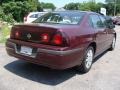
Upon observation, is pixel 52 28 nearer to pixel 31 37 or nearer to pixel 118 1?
pixel 31 37

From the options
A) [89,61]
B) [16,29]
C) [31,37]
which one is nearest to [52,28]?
[31,37]

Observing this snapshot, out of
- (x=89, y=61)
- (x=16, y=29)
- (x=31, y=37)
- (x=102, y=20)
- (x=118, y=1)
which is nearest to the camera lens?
(x=31, y=37)

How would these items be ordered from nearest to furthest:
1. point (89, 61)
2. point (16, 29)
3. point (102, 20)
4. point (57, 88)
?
point (57, 88) < point (16, 29) < point (89, 61) < point (102, 20)

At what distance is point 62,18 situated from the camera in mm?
5664

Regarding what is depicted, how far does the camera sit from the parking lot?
15.5ft

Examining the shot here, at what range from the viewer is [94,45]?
609 cm

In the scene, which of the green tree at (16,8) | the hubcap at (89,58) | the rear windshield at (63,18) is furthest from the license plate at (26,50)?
the green tree at (16,8)

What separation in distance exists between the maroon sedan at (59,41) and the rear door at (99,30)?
1.1 inches

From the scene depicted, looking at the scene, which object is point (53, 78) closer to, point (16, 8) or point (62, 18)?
point (62, 18)

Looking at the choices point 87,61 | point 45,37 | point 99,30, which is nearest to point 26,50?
point 45,37

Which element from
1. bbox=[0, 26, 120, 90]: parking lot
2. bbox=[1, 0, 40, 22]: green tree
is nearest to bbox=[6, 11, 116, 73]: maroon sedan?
bbox=[0, 26, 120, 90]: parking lot

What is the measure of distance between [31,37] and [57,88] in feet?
4.06

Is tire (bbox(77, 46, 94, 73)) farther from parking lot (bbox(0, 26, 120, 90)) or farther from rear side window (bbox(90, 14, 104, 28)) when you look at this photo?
rear side window (bbox(90, 14, 104, 28))

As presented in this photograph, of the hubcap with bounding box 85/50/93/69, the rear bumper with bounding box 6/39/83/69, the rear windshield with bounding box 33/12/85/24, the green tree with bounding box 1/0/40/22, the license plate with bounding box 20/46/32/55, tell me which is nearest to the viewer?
the rear bumper with bounding box 6/39/83/69
